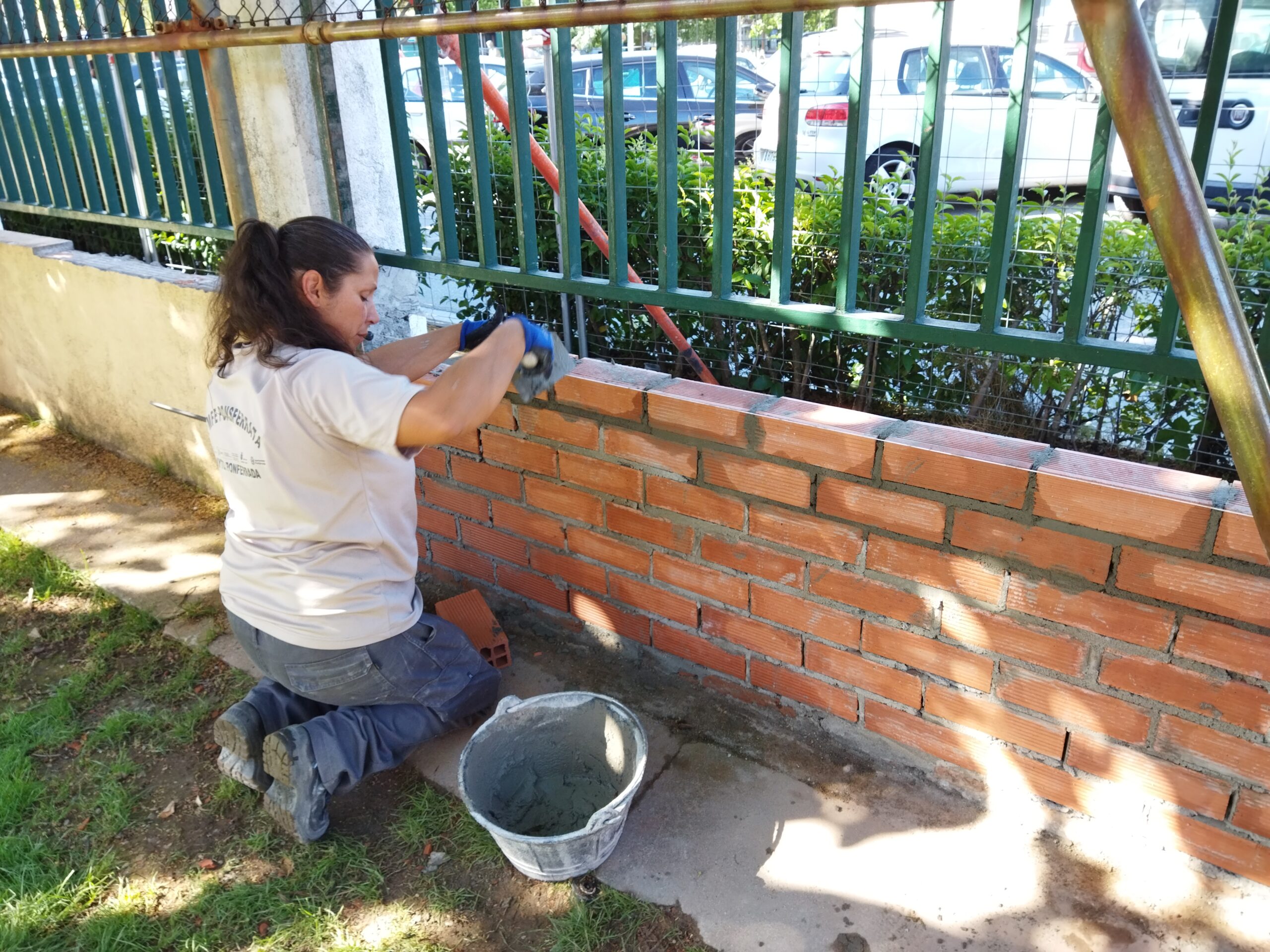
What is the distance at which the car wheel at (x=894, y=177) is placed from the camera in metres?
2.77

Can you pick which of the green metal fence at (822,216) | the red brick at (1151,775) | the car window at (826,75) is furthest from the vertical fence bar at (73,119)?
the red brick at (1151,775)

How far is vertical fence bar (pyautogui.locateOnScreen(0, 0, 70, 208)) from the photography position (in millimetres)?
3969

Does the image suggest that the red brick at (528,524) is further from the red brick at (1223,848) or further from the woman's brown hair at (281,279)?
the red brick at (1223,848)

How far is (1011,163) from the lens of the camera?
189 centimetres

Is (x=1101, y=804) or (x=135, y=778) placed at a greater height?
(x=1101, y=804)

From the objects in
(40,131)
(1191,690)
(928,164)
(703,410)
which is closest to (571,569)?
(703,410)

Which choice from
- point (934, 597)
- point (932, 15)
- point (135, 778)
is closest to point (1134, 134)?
point (932, 15)

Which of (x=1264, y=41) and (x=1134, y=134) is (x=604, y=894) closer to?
(x=1134, y=134)

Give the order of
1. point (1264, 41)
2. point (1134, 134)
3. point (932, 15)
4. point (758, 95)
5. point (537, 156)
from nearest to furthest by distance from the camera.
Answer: point (1134, 134), point (932, 15), point (1264, 41), point (537, 156), point (758, 95)

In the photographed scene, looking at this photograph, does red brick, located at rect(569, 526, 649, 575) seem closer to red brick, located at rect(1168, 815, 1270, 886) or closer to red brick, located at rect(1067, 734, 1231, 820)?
red brick, located at rect(1067, 734, 1231, 820)

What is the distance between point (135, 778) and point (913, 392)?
2449mm

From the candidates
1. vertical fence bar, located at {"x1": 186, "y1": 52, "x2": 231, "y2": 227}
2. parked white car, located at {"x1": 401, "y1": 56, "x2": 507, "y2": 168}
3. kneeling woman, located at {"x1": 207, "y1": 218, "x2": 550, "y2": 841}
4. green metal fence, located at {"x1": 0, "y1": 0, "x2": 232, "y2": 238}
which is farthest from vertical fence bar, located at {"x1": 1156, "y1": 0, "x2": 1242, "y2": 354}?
green metal fence, located at {"x1": 0, "y1": 0, "x2": 232, "y2": 238}

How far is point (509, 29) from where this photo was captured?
2.22 meters

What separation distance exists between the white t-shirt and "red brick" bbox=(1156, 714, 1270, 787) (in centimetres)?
175
